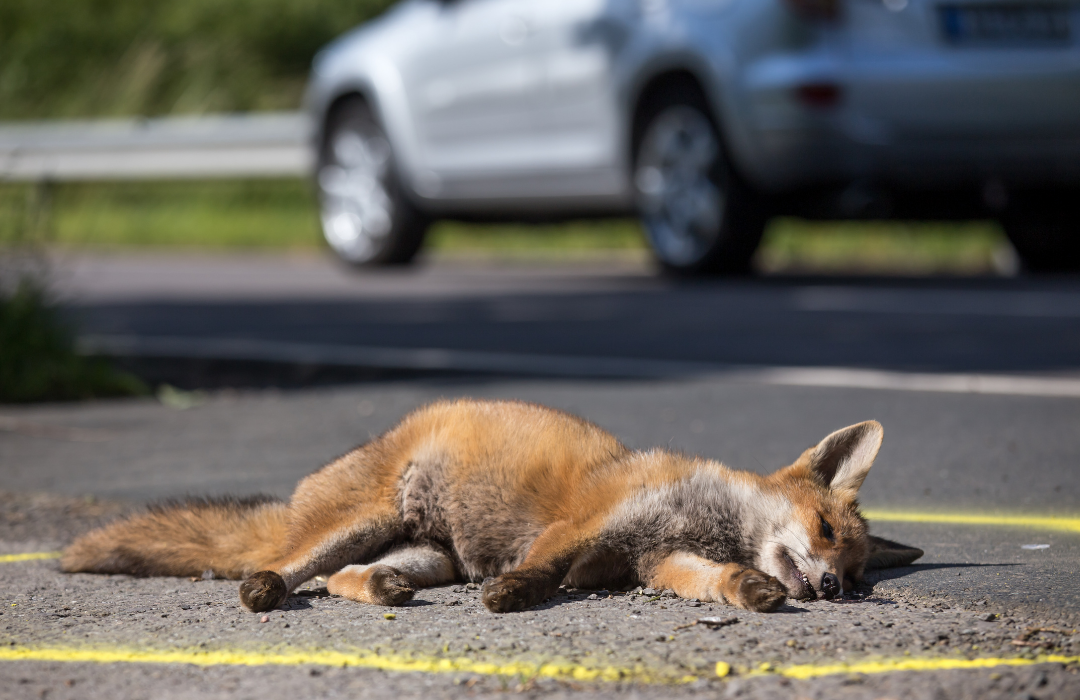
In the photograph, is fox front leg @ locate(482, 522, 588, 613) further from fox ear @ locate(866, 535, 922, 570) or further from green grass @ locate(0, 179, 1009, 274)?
green grass @ locate(0, 179, 1009, 274)

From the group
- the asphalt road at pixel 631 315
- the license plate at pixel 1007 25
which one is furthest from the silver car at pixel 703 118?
the asphalt road at pixel 631 315

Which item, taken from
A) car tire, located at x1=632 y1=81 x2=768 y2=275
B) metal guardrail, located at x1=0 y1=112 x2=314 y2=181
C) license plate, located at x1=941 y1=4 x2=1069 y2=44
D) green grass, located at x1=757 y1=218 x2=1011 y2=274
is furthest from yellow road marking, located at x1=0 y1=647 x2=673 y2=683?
metal guardrail, located at x1=0 y1=112 x2=314 y2=181

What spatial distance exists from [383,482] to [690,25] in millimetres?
6850

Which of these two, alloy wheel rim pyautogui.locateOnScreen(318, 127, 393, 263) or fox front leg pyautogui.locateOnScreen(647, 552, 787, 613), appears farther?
alloy wheel rim pyautogui.locateOnScreen(318, 127, 393, 263)

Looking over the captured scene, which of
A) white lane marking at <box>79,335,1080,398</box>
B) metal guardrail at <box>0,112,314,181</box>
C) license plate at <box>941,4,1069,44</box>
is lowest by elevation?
white lane marking at <box>79,335,1080,398</box>

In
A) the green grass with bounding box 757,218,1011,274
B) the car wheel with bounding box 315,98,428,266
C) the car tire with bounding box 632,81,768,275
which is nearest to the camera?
the car tire with bounding box 632,81,768,275

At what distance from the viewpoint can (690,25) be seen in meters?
9.91

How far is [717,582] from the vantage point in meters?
3.38

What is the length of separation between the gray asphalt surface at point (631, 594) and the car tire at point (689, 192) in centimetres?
73

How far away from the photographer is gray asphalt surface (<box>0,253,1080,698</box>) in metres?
2.81

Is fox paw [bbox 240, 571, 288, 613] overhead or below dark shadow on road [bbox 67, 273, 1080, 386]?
below

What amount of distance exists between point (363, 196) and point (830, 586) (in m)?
9.58

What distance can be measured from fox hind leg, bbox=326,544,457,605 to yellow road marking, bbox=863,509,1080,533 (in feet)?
4.78

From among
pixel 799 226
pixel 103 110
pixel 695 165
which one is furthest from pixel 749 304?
pixel 103 110
